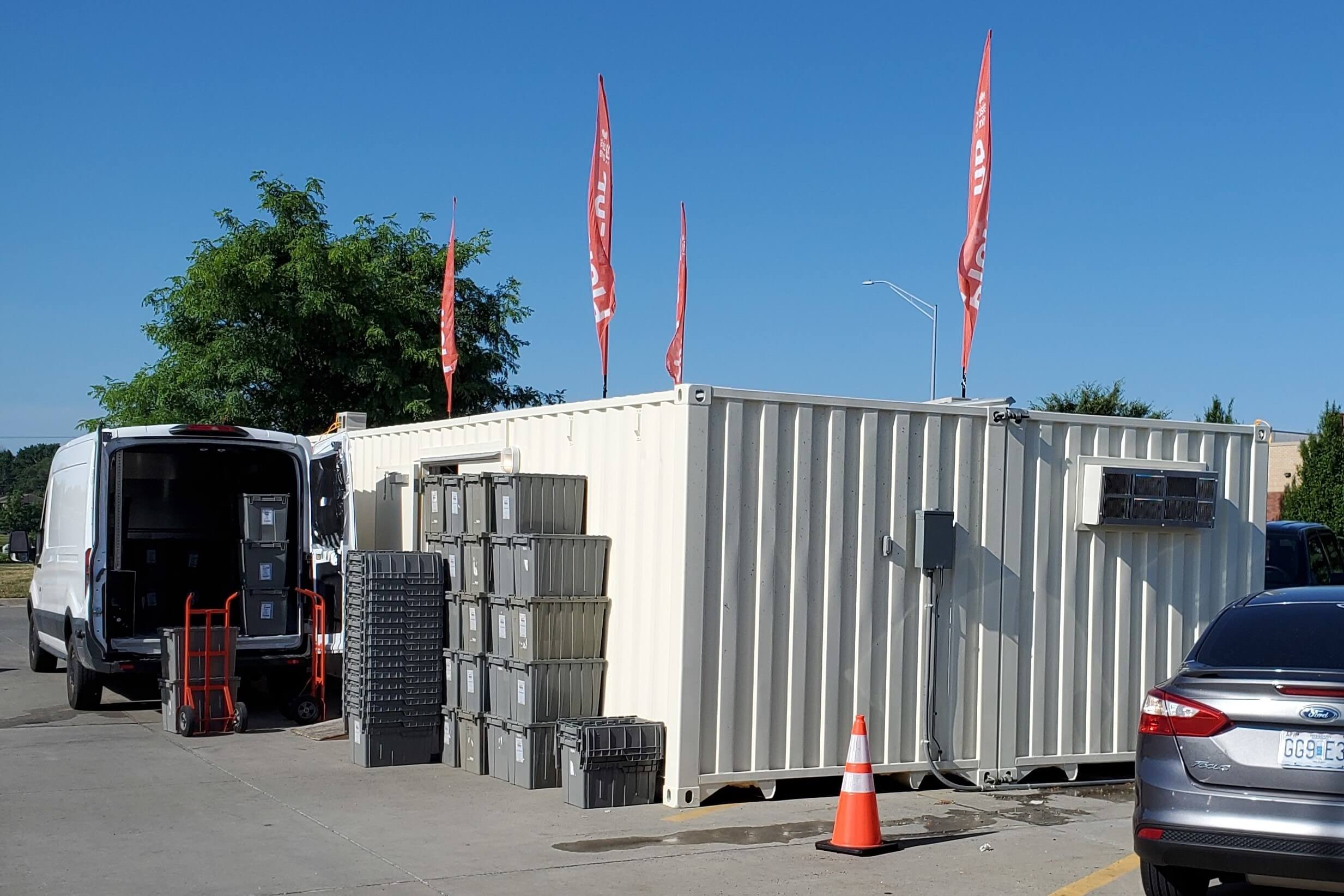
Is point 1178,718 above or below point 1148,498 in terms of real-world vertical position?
below

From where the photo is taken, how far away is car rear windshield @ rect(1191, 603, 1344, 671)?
6383mm

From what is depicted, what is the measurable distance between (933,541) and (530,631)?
120 inches

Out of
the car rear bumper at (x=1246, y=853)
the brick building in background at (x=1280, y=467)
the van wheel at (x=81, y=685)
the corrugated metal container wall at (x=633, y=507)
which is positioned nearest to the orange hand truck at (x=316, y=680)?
the van wheel at (x=81, y=685)

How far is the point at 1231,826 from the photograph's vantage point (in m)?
6.04

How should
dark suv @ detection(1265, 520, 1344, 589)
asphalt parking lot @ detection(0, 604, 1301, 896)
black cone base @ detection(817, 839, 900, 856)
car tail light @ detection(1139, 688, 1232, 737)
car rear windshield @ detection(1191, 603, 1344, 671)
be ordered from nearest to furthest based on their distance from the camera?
car tail light @ detection(1139, 688, 1232, 737), car rear windshield @ detection(1191, 603, 1344, 671), asphalt parking lot @ detection(0, 604, 1301, 896), black cone base @ detection(817, 839, 900, 856), dark suv @ detection(1265, 520, 1344, 589)

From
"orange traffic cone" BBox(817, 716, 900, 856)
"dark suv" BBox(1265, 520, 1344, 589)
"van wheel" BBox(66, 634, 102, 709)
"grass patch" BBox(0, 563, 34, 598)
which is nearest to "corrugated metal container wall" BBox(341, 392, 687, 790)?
"orange traffic cone" BBox(817, 716, 900, 856)

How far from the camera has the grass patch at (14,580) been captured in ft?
119

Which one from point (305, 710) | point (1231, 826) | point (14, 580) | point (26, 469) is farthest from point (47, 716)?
point (26, 469)

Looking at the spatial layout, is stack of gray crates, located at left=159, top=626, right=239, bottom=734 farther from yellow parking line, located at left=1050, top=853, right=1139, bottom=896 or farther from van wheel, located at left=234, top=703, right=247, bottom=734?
yellow parking line, located at left=1050, top=853, right=1139, bottom=896

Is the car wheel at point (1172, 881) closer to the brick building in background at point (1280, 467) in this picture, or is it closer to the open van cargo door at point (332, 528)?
the open van cargo door at point (332, 528)

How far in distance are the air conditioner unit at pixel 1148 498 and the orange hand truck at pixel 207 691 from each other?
743 centimetres

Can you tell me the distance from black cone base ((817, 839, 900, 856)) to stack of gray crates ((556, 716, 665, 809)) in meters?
1.52

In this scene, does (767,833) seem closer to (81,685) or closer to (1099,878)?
(1099,878)

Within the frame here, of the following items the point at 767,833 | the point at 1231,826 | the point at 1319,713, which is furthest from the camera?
the point at 767,833
